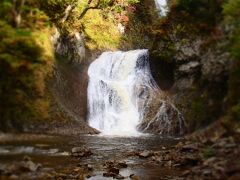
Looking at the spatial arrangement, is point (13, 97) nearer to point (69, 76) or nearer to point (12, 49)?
point (12, 49)

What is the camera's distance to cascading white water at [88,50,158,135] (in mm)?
33969

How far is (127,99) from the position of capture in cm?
3528

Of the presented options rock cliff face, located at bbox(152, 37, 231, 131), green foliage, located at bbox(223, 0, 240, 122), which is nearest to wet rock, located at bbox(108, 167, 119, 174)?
green foliage, located at bbox(223, 0, 240, 122)

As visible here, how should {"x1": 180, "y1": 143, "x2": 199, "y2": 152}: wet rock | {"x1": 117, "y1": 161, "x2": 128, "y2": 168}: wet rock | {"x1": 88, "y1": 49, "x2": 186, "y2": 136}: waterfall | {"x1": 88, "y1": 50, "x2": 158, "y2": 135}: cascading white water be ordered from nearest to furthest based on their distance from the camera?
{"x1": 117, "y1": 161, "x2": 128, "y2": 168}: wet rock < {"x1": 180, "y1": 143, "x2": 199, "y2": 152}: wet rock < {"x1": 88, "y1": 49, "x2": 186, "y2": 136}: waterfall < {"x1": 88, "y1": 50, "x2": 158, "y2": 135}: cascading white water

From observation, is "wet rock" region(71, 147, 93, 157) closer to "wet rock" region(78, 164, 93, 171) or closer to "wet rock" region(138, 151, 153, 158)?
"wet rock" region(78, 164, 93, 171)

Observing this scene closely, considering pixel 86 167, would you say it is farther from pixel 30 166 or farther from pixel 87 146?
pixel 87 146

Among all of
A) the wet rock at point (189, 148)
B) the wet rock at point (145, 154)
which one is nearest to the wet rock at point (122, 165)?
the wet rock at point (145, 154)

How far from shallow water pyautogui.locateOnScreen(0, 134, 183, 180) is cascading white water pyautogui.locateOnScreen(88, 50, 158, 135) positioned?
4.69 m

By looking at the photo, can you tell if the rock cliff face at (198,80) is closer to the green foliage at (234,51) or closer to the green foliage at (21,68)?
the green foliage at (234,51)

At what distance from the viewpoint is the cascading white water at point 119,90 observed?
1337 inches

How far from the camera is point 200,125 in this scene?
87.2 ft

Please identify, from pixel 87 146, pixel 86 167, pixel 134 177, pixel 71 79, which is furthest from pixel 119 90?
pixel 134 177

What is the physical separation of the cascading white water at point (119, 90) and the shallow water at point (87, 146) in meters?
4.69

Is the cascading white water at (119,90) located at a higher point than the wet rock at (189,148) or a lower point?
higher
